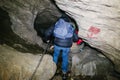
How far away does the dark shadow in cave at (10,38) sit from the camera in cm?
642

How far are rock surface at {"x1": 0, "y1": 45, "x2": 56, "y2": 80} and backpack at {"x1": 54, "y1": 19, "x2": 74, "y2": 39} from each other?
3.02 feet

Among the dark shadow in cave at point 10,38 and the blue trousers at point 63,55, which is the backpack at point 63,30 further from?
the dark shadow in cave at point 10,38

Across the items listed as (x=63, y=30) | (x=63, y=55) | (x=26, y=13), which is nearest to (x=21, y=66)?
(x=63, y=55)

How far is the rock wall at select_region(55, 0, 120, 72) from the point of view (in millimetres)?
5113

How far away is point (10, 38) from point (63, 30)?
2.30m

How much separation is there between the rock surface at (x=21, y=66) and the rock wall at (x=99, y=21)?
159 cm

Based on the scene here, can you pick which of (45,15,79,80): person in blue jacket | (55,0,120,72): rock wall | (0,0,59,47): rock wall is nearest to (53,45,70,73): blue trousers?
(45,15,79,80): person in blue jacket

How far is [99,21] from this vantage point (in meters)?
5.39

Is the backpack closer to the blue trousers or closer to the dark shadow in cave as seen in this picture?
the blue trousers

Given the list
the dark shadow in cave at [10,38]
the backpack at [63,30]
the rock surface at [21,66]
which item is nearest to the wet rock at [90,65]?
the rock surface at [21,66]

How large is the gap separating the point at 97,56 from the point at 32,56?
8.03 feet

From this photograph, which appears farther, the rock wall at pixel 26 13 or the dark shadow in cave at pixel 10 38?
the rock wall at pixel 26 13

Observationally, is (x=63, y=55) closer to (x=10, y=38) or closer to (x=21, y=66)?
(x=21, y=66)

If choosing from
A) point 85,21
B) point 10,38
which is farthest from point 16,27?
point 85,21
